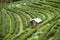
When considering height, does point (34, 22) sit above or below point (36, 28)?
above

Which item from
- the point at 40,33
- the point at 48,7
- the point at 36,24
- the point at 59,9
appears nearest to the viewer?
the point at 40,33

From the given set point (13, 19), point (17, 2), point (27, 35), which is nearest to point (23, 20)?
point (13, 19)

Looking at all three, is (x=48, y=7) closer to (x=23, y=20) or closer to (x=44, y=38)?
(x=23, y=20)

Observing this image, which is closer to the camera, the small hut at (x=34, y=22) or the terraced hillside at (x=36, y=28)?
the terraced hillside at (x=36, y=28)

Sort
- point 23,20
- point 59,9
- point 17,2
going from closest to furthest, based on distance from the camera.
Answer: point 23,20, point 59,9, point 17,2

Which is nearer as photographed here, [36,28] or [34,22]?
→ [36,28]

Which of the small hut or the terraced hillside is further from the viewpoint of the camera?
the small hut

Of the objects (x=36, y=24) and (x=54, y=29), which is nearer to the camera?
(x=54, y=29)

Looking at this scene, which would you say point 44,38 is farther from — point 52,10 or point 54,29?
point 52,10

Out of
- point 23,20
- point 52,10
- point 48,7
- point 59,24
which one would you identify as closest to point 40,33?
point 59,24
